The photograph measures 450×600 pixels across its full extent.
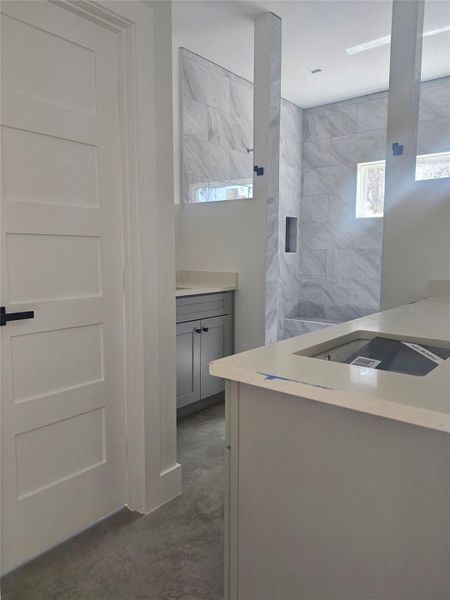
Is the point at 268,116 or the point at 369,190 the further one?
the point at 369,190

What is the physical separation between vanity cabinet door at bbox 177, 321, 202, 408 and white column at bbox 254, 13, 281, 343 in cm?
67

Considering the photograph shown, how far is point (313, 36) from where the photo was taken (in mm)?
3387

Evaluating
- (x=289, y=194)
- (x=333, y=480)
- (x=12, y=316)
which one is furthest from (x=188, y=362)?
(x=289, y=194)

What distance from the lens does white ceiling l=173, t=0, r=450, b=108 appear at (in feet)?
9.74

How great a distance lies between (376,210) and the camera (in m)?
4.90

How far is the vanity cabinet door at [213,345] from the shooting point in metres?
3.08

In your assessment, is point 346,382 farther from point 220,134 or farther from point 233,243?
point 220,134

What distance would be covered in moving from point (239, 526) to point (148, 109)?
1.62 m

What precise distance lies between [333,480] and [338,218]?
457 cm

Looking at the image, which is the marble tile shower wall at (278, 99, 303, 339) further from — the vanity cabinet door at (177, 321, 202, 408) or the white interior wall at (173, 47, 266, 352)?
the vanity cabinet door at (177, 321, 202, 408)

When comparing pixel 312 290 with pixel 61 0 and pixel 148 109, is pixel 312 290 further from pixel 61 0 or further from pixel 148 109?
pixel 61 0

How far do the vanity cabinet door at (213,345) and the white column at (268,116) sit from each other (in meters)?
0.42

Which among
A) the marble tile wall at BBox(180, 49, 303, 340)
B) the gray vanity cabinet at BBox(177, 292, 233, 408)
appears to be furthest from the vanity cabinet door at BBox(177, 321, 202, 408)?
the marble tile wall at BBox(180, 49, 303, 340)

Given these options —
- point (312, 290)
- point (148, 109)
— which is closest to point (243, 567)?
point (148, 109)
